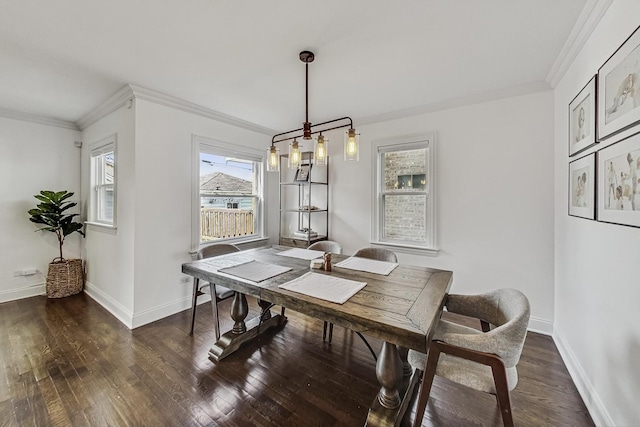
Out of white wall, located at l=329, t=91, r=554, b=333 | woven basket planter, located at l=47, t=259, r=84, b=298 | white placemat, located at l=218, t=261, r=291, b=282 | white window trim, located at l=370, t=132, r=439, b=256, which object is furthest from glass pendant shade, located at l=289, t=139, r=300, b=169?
woven basket planter, located at l=47, t=259, r=84, b=298

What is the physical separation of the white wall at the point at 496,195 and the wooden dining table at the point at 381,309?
1.13m

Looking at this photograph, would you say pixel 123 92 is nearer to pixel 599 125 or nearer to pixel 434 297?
pixel 434 297

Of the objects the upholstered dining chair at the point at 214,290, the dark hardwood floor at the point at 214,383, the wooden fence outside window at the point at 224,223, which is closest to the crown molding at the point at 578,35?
the dark hardwood floor at the point at 214,383

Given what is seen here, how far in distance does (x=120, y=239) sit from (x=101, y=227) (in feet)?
2.18

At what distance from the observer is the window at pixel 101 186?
3.45 m

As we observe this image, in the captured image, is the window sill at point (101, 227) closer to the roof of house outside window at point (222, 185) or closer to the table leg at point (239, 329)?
the roof of house outside window at point (222, 185)

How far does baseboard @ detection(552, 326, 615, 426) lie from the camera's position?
146cm

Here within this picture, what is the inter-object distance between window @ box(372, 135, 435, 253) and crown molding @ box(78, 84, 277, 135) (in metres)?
2.07

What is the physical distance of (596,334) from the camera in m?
1.61

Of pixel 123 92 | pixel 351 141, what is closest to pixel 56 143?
pixel 123 92

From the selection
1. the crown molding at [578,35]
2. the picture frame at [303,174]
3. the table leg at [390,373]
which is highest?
the crown molding at [578,35]

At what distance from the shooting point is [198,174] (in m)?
3.20

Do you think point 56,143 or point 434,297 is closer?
point 434,297

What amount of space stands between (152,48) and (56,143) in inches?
125
